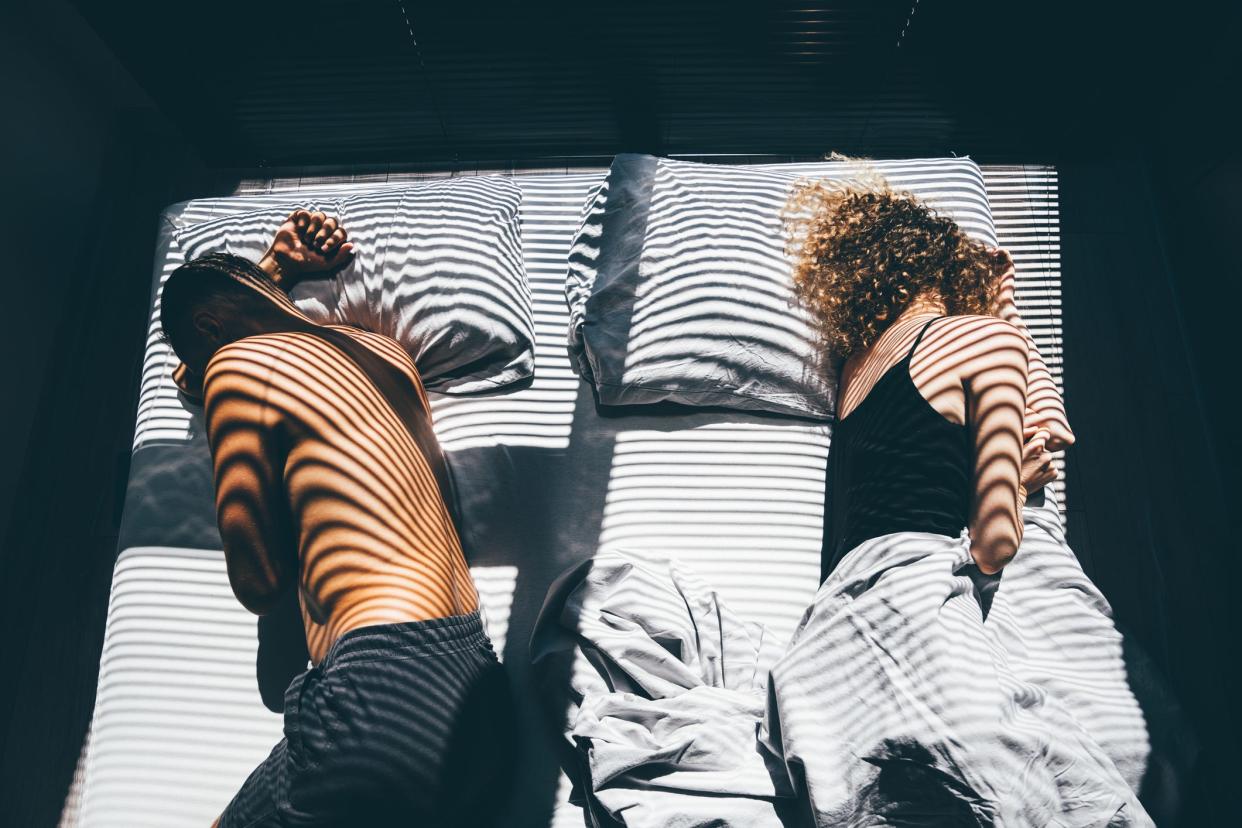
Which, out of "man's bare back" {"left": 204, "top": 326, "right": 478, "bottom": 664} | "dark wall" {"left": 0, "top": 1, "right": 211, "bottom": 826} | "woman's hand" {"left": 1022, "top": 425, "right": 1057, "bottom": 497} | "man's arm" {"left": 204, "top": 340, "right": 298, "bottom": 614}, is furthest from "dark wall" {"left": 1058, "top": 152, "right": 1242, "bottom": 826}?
"dark wall" {"left": 0, "top": 1, "right": 211, "bottom": 826}

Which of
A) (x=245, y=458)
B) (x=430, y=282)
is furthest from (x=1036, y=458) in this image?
(x=245, y=458)

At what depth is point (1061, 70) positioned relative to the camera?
190 centimetres

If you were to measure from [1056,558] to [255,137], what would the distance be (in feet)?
7.86

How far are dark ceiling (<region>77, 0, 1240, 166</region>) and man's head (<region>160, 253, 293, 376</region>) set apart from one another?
89cm

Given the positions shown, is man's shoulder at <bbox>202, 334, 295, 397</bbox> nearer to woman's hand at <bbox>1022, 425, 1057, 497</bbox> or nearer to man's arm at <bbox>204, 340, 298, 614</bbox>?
man's arm at <bbox>204, 340, 298, 614</bbox>

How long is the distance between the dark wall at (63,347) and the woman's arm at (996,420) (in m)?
1.89

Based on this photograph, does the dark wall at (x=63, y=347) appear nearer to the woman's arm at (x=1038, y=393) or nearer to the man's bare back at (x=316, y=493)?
the man's bare back at (x=316, y=493)

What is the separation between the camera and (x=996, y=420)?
3.94 ft

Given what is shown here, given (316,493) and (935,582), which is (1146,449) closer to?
(935,582)

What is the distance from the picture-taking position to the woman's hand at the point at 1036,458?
138 cm

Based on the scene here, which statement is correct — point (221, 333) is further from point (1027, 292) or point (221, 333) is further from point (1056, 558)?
point (1027, 292)

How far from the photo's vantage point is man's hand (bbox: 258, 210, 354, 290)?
59.7 inches

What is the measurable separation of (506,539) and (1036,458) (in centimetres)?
110

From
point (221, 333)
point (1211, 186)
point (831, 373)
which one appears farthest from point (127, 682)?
point (1211, 186)
